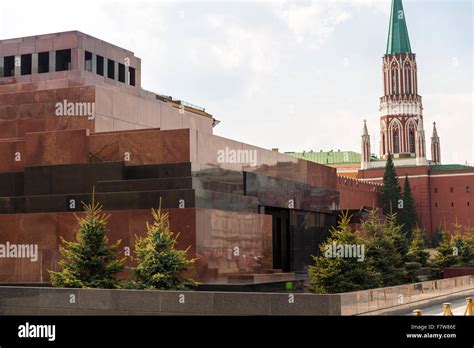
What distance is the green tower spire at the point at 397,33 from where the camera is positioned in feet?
381

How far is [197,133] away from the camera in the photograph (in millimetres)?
24938

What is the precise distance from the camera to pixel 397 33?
4660 inches

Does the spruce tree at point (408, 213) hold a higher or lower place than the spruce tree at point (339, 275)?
higher

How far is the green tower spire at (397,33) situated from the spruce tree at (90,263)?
103 m

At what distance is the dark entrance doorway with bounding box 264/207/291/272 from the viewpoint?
96.5ft

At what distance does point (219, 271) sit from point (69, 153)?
22.7 ft

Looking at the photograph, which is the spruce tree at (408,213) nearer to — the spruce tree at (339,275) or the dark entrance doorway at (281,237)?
the dark entrance doorway at (281,237)

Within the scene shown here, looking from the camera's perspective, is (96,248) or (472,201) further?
(472,201)

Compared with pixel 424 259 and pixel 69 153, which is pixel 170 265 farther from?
pixel 424 259

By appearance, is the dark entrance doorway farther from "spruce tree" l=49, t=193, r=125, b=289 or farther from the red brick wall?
the red brick wall

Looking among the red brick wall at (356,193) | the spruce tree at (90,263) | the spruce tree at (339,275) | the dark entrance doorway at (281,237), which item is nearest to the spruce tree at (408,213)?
the red brick wall at (356,193)
